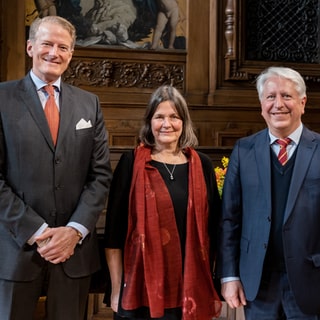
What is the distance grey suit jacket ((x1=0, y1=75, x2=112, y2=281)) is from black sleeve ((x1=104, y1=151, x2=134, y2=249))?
0.06 m

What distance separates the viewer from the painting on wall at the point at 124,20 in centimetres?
479

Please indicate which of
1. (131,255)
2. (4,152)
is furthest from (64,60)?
(131,255)

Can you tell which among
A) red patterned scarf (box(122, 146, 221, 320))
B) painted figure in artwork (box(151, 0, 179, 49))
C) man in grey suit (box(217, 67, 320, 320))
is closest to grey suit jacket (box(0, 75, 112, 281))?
red patterned scarf (box(122, 146, 221, 320))

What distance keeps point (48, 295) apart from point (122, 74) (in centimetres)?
341

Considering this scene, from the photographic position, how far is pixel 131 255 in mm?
1954

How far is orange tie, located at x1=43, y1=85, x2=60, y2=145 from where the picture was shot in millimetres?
1896

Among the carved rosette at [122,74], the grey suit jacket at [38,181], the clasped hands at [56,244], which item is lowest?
the clasped hands at [56,244]

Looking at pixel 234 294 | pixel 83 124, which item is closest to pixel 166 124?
pixel 83 124

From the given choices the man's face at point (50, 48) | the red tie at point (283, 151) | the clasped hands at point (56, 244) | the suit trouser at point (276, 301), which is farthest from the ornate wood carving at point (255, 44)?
the clasped hands at point (56, 244)

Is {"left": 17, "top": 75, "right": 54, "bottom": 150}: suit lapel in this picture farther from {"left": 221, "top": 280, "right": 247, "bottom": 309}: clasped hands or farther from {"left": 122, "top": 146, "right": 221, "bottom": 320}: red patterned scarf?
{"left": 221, "top": 280, "right": 247, "bottom": 309}: clasped hands

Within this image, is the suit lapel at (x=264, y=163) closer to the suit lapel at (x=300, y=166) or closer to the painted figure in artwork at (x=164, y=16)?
the suit lapel at (x=300, y=166)

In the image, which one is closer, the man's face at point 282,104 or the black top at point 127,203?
the man's face at point 282,104

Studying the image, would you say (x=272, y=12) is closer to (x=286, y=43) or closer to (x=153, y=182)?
(x=286, y=43)

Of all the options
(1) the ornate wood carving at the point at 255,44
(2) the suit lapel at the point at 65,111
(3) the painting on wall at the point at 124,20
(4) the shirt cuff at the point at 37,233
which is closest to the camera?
(4) the shirt cuff at the point at 37,233
